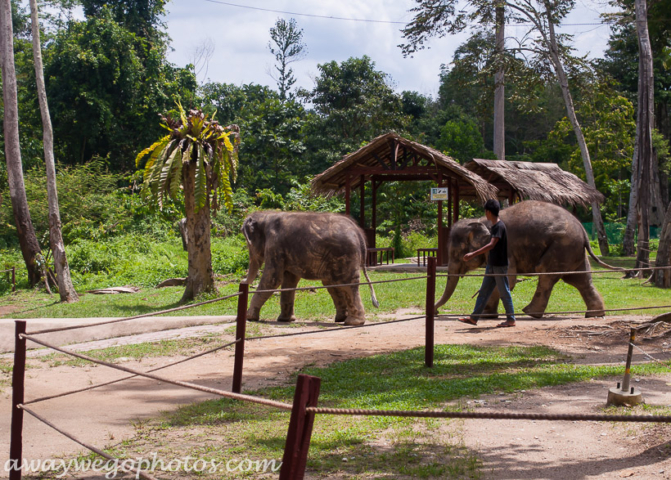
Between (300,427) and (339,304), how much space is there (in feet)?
→ 25.0

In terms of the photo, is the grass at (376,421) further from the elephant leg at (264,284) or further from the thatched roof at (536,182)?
the thatched roof at (536,182)

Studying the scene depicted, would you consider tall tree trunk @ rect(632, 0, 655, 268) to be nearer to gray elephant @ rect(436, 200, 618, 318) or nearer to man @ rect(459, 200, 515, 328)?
gray elephant @ rect(436, 200, 618, 318)

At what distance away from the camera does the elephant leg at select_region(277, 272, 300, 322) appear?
10.3 m

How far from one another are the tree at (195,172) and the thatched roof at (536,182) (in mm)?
9385

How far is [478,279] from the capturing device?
15.8 meters

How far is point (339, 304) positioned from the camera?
10.3 metres

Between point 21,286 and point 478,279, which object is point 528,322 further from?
point 21,286

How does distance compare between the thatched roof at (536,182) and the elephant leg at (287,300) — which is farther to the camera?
the thatched roof at (536,182)

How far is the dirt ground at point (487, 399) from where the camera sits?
427 cm

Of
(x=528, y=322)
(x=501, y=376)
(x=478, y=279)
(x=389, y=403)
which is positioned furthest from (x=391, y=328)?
(x=478, y=279)

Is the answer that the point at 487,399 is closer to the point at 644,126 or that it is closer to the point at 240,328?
the point at 240,328

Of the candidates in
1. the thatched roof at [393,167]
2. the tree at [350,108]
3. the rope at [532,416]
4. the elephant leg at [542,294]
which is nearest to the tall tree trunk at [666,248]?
the elephant leg at [542,294]

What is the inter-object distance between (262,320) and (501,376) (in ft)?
16.4

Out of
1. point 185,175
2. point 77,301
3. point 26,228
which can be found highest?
point 185,175
